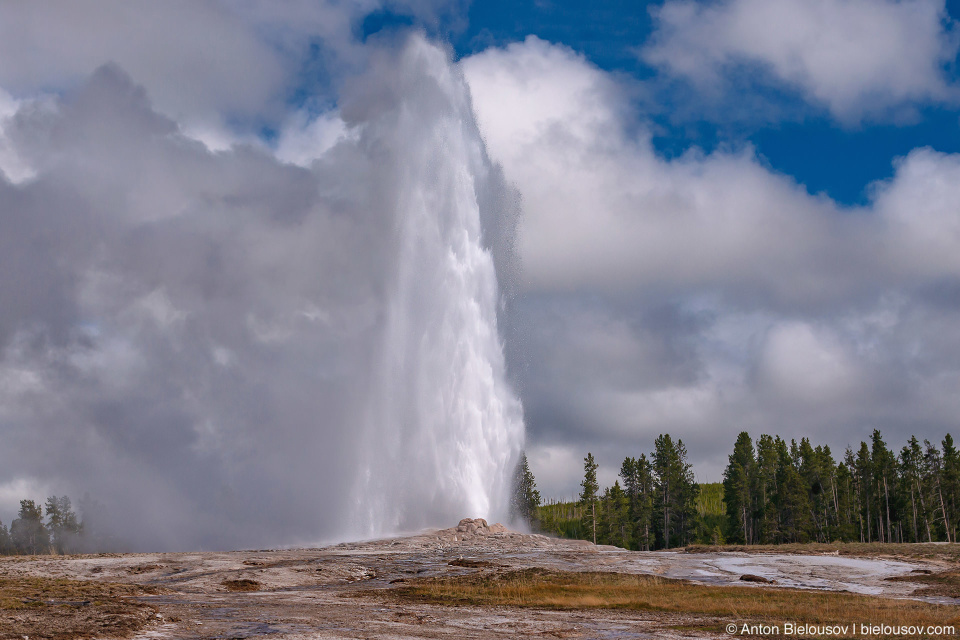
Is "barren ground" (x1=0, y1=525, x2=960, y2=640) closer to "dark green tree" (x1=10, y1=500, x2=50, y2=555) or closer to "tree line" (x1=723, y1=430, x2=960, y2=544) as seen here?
"tree line" (x1=723, y1=430, x2=960, y2=544)

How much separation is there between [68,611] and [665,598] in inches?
815

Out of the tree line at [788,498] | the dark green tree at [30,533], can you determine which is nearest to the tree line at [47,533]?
the dark green tree at [30,533]

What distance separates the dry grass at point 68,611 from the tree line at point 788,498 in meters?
63.9

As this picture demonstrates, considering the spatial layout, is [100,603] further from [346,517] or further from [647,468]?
[647,468]

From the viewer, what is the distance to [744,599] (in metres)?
27.7

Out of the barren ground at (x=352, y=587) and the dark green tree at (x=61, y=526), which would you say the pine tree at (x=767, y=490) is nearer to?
the barren ground at (x=352, y=587)

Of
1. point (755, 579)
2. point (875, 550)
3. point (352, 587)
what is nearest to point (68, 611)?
point (352, 587)

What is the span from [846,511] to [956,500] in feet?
40.2

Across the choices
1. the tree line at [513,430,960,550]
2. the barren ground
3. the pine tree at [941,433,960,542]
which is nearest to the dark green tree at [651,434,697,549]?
the tree line at [513,430,960,550]

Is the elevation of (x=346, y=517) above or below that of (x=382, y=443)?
below

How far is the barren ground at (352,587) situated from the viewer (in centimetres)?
2091

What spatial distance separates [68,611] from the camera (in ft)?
73.5

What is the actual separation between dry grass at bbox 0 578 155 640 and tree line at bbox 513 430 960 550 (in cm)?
6388

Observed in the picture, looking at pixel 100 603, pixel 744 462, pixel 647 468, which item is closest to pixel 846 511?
pixel 744 462
